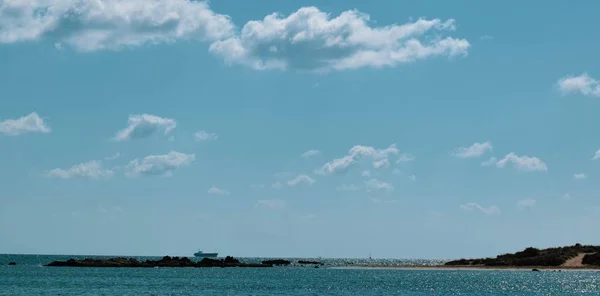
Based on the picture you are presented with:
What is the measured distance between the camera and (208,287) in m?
125

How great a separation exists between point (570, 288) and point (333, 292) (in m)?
39.6

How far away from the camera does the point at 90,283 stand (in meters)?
130

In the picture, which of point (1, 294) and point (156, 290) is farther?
point (156, 290)

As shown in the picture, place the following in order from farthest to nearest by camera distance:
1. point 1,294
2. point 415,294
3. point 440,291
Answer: point 440,291 < point 415,294 < point 1,294

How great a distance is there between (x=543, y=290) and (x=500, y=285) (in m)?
14.3

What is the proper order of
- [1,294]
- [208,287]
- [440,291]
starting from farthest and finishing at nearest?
[208,287] → [440,291] → [1,294]

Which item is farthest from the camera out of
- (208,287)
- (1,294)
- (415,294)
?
(208,287)

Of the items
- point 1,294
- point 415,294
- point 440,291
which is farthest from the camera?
point 440,291

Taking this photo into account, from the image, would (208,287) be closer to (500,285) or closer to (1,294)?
(1,294)

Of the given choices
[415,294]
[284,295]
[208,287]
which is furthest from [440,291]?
[208,287]

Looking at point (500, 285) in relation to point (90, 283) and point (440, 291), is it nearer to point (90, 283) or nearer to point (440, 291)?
point (440, 291)

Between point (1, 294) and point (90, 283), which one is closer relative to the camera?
point (1, 294)

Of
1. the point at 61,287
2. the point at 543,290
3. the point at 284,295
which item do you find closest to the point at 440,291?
the point at 543,290

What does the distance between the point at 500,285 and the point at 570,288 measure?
1262 centimetres
